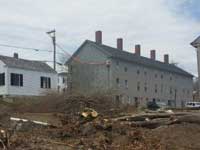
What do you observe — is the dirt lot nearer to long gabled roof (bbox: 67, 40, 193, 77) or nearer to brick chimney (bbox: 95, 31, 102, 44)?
long gabled roof (bbox: 67, 40, 193, 77)

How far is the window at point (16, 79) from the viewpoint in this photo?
36594 mm

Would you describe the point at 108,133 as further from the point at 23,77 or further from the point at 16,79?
the point at 23,77

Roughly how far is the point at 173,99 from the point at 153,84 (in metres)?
7.99

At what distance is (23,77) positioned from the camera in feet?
124

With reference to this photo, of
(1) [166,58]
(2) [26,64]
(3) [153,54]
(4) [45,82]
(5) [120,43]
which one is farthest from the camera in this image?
(1) [166,58]

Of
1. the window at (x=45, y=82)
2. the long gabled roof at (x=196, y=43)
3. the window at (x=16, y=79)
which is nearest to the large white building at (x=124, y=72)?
the window at (x=45, y=82)

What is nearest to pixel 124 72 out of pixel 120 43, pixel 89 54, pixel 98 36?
pixel 89 54

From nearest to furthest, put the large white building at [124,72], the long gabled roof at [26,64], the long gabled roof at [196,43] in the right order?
the long gabled roof at [196,43], the long gabled roof at [26,64], the large white building at [124,72]

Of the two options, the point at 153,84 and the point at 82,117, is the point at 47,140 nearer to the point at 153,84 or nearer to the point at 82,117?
the point at 82,117

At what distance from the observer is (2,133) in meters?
10.5

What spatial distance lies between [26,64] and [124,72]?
62.7 ft

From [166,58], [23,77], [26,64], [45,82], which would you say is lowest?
[45,82]

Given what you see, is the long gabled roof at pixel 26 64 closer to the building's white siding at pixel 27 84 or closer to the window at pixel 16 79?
the building's white siding at pixel 27 84

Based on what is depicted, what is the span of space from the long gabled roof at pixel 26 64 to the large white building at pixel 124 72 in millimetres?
4237
